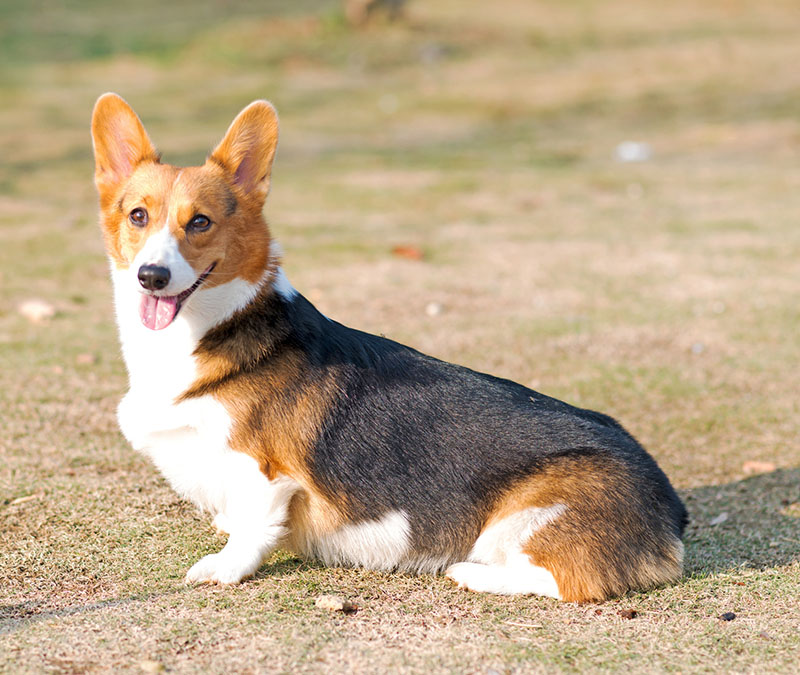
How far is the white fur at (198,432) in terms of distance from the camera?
3426mm

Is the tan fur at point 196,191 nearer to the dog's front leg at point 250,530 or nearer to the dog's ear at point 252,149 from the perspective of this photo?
the dog's ear at point 252,149

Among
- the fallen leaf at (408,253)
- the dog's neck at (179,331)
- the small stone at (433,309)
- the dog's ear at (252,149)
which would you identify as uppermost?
the dog's ear at (252,149)

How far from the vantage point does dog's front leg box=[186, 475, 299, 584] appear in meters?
3.42

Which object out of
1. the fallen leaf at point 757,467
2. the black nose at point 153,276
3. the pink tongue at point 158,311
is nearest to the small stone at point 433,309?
the fallen leaf at point 757,467

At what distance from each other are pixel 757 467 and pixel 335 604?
8.81 feet

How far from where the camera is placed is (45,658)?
116 inches

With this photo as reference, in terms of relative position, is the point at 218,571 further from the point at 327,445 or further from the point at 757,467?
the point at 757,467

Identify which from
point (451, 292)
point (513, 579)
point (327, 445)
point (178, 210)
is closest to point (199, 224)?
point (178, 210)

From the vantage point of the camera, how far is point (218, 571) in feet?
11.5

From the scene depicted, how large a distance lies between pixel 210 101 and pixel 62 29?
8337 mm

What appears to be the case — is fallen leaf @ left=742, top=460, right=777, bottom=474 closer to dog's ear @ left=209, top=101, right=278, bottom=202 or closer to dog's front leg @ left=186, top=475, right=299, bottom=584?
A: dog's front leg @ left=186, top=475, right=299, bottom=584

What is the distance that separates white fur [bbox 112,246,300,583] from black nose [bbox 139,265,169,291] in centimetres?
18

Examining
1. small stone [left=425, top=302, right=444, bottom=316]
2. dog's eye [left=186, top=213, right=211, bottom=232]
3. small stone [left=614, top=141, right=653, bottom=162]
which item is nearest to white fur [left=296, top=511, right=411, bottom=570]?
dog's eye [left=186, top=213, right=211, bottom=232]

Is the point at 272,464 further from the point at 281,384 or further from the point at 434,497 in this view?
the point at 434,497
